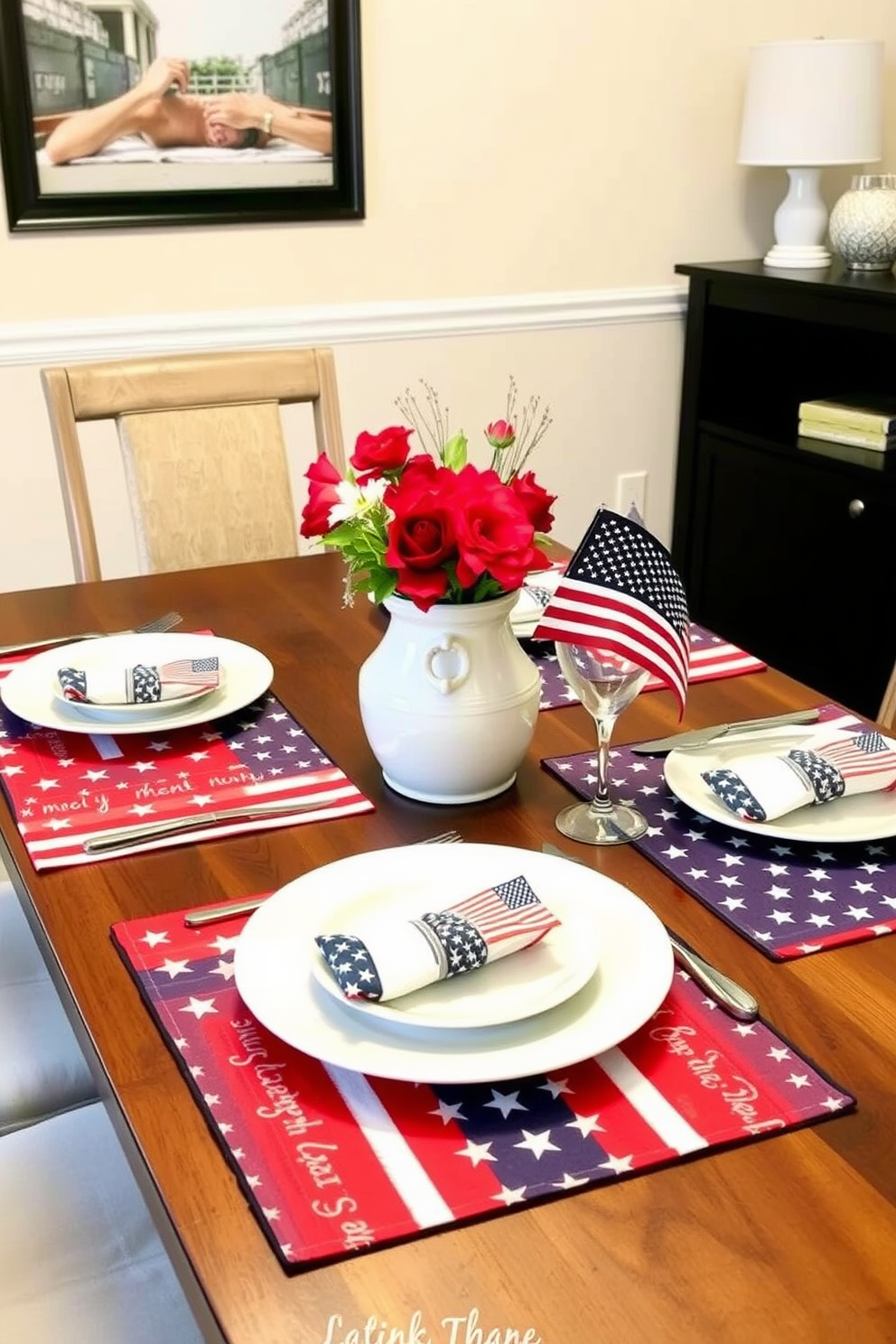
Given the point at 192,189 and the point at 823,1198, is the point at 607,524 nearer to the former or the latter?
the point at 823,1198

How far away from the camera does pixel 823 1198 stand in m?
0.74

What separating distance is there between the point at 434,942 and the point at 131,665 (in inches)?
26.9

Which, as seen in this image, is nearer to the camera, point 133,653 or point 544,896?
point 544,896

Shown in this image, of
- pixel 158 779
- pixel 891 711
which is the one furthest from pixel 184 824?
pixel 891 711

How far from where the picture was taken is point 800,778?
43.9 inches

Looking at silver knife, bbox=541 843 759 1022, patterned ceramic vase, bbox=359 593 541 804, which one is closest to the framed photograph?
patterned ceramic vase, bbox=359 593 541 804

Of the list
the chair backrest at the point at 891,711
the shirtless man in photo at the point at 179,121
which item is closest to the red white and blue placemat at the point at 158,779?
the chair backrest at the point at 891,711

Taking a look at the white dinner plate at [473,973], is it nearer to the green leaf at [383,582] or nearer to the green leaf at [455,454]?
the green leaf at [383,582]

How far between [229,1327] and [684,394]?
2815 millimetres

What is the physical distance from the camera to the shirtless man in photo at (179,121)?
2506 mm

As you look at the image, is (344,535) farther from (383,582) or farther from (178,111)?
(178,111)

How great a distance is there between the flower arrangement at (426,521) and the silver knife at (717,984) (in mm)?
316

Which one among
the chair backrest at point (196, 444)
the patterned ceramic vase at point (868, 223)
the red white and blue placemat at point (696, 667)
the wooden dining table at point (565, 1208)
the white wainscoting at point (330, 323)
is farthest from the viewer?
the patterned ceramic vase at point (868, 223)

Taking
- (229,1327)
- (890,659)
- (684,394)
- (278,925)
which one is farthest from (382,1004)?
(684,394)
